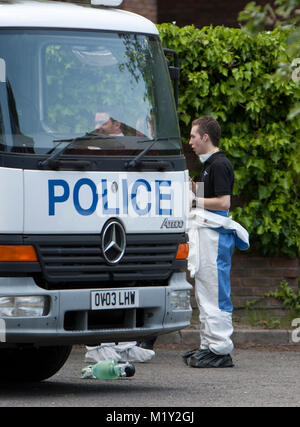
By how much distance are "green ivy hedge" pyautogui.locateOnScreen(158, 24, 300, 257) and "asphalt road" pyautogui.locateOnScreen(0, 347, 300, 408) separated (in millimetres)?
2085

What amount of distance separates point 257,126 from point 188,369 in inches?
145

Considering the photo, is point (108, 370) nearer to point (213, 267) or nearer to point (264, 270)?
point (213, 267)

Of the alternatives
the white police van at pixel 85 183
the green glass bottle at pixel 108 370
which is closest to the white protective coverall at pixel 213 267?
the green glass bottle at pixel 108 370

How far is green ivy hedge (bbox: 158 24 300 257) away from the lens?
11641 mm

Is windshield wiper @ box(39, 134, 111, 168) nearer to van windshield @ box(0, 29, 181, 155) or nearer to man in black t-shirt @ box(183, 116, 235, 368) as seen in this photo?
van windshield @ box(0, 29, 181, 155)

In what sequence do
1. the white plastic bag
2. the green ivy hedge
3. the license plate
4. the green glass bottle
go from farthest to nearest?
the green ivy hedge → the white plastic bag → the green glass bottle → the license plate

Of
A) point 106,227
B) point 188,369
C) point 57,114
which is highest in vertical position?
point 57,114

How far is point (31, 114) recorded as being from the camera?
6.93 meters

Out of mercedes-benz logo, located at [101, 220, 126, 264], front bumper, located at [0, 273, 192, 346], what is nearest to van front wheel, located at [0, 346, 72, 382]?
front bumper, located at [0, 273, 192, 346]

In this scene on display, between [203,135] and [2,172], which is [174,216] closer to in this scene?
[2,172]

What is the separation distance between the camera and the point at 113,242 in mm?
7078

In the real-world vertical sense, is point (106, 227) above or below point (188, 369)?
above
